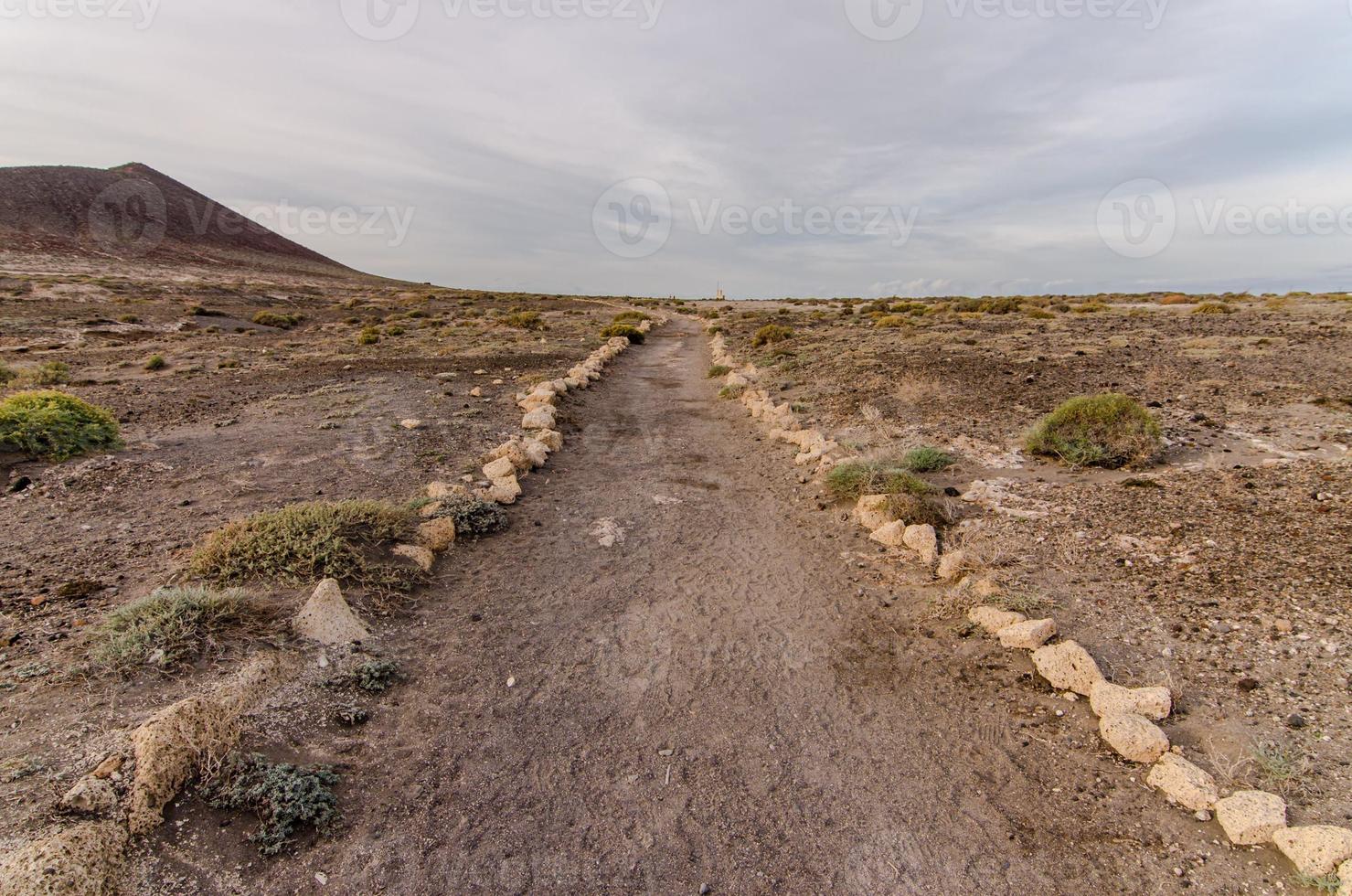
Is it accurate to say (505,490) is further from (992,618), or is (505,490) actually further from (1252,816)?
(1252,816)

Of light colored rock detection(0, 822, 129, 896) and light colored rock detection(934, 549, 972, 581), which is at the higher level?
light colored rock detection(934, 549, 972, 581)

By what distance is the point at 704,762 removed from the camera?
3850mm

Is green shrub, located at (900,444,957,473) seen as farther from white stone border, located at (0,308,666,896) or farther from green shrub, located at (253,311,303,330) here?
green shrub, located at (253,311,303,330)

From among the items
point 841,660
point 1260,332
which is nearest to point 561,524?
point 841,660

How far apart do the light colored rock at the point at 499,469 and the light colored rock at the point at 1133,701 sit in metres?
6.78

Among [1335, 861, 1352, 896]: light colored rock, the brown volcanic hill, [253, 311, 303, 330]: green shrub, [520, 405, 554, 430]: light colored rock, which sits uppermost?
the brown volcanic hill

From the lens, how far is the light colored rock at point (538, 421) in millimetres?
11086

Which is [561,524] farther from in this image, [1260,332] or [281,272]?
[281,272]

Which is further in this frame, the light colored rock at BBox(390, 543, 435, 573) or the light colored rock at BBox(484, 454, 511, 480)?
the light colored rock at BBox(484, 454, 511, 480)

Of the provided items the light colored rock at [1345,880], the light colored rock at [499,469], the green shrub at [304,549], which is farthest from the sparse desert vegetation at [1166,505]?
the green shrub at [304,549]

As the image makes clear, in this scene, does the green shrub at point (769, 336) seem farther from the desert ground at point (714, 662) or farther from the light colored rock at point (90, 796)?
the light colored rock at point (90, 796)

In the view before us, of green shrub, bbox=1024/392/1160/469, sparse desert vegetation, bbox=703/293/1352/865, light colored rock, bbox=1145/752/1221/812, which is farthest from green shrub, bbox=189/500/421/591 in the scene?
green shrub, bbox=1024/392/1160/469

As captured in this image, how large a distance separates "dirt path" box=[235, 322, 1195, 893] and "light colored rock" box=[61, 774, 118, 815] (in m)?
0.81

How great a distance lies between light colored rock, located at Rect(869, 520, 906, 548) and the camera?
6695mm
